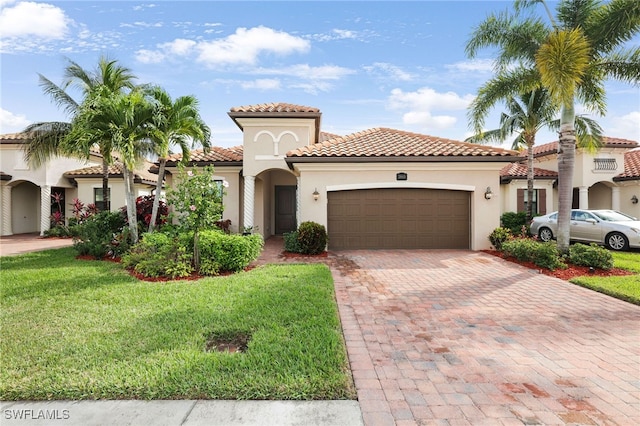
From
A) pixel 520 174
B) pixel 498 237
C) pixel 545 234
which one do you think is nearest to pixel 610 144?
pixel 520 174

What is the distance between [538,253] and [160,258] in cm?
1090

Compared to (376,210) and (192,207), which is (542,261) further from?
(192,207)

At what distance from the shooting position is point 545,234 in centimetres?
1439

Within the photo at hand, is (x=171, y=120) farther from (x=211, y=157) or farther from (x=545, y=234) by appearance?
(x=545, y=234)

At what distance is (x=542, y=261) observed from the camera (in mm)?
9172

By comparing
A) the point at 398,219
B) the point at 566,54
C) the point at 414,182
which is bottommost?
the point at 398,219

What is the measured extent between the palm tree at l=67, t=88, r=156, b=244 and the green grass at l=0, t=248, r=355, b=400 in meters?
4.21

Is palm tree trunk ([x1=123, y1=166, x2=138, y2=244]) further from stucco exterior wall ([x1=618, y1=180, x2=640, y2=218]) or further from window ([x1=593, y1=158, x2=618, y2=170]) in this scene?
stucco exterior wall ([x1=618, y1=180, x2=640, y2=218])

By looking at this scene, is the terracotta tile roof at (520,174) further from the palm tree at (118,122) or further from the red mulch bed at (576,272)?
the palm tree at (118,122)

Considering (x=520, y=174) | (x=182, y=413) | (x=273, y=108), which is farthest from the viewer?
(x=520, y=174)

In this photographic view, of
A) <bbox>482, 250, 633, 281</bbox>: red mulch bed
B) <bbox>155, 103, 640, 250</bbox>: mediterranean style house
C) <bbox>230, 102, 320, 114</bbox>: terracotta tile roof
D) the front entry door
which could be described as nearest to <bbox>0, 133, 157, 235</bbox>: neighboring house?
the front entry door

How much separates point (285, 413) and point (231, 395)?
63 centimetres

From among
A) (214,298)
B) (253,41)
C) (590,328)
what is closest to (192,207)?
(214,298)

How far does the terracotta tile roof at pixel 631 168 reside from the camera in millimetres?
19108
